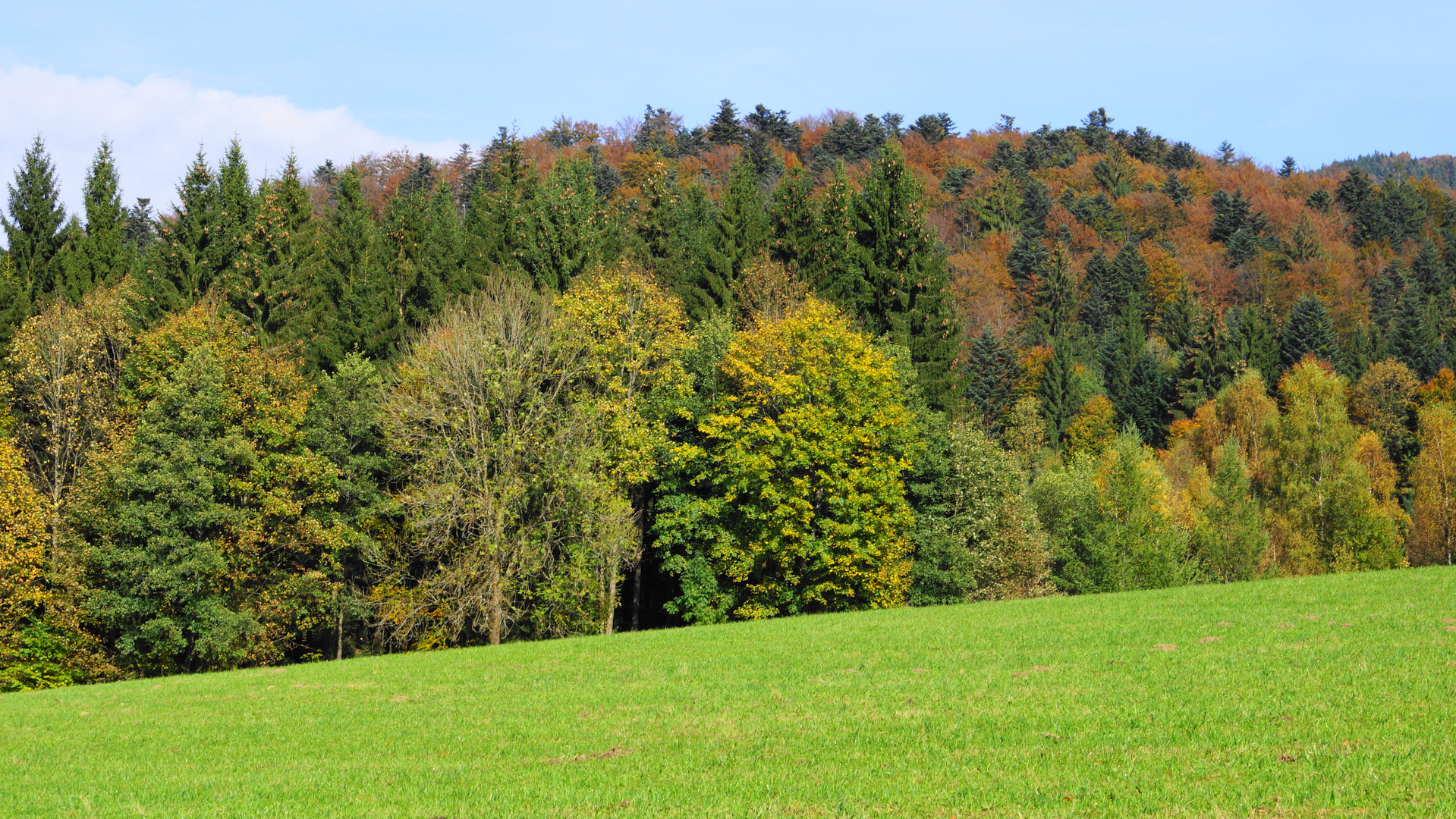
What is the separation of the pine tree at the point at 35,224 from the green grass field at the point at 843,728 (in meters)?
35.0

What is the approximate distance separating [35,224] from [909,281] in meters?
49.3

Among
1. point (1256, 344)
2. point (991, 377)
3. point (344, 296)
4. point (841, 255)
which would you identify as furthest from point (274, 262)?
point (1256, 344)

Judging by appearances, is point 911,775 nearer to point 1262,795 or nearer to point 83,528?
point 1262,795

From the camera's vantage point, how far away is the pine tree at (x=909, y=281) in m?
59.8

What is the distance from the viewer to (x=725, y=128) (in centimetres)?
13088

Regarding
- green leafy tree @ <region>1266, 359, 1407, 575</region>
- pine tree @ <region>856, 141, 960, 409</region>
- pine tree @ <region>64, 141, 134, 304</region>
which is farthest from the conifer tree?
green leafy tree @ <region>1266, 359, 1407, 575</region>

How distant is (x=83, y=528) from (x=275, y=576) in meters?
8.22

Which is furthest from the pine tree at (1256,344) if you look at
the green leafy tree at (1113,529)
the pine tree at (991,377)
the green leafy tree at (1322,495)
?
the green leafy tree at (1113,529)

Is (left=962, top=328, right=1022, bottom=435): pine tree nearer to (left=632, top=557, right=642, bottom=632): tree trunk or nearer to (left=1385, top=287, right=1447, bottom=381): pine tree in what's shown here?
(left=1385, top=287, right=1447, bottom=381): pine tree

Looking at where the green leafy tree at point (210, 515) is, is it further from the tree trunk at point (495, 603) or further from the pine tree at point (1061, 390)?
the pine tree at point (1061, 390)

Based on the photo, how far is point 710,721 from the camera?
1839 cm

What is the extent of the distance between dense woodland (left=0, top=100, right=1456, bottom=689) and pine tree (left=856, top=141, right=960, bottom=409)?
221 mm

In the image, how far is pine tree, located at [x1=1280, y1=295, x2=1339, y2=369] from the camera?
309 feet

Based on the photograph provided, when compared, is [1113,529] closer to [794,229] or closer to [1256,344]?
[794,229]
